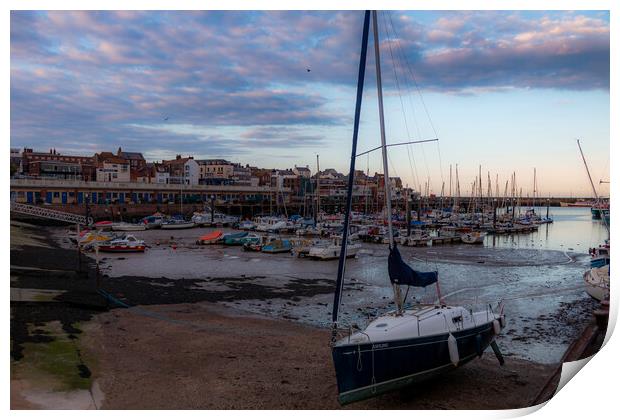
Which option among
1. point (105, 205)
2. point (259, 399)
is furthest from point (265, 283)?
point (105, 205)

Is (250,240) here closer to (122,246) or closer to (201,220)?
(122,246)

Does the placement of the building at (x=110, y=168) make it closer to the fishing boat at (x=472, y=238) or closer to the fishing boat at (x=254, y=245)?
the fishing boat at (x=254, y=245)

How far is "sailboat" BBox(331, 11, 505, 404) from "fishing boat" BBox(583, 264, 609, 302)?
23.7 feet

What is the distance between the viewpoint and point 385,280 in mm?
21312

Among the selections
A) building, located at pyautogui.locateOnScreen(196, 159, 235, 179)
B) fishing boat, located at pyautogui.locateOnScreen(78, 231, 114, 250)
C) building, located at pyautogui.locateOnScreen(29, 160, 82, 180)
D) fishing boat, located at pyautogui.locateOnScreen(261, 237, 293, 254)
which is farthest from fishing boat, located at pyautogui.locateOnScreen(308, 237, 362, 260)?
building, located at pyautogui.locateOnScreen(196, 159, 235, 179)

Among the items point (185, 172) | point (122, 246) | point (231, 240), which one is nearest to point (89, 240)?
point (122, 246)

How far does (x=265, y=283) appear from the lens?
19.8 meters

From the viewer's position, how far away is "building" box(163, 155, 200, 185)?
80188 millimetres

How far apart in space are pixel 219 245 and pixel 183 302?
62.7ft

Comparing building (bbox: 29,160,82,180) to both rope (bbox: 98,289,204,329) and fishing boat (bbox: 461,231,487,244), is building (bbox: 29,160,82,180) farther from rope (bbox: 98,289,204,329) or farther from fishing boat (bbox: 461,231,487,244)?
rope (bbox: 98,289,204,329)

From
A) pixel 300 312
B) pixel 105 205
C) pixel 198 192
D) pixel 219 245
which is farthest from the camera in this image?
pixel 198 192

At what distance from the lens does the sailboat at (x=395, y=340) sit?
24.7 ft

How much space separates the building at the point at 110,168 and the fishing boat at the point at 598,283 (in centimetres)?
5959
